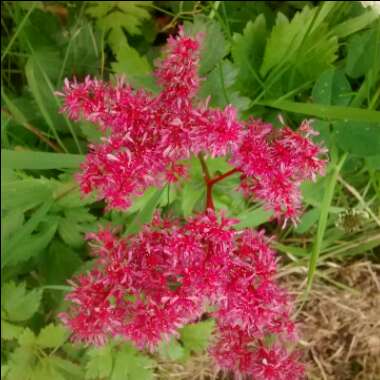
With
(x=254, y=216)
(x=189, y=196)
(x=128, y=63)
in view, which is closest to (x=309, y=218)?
(x=254, y=216)

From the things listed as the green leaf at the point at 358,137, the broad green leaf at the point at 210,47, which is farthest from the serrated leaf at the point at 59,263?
the green leaf at the point at 358,137

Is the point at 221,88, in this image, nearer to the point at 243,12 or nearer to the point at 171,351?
the point at 243,12

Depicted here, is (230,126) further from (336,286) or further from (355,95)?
(336,286)

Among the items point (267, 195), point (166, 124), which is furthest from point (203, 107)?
point (267, 195)

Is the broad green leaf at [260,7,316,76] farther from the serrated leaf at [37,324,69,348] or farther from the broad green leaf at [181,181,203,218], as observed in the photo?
the serrated leaf at [37,324,69,348]

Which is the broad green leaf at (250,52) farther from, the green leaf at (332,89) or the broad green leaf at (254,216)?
the broad green leaf at (254,216)

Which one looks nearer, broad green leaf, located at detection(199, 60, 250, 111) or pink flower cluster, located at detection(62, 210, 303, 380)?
pink flower cluster, located at detection(62, 210, 303, 380)

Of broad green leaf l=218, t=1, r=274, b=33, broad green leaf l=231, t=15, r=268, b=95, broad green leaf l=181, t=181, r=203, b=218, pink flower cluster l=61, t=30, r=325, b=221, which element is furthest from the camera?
broad green leaf l=218, t=1, r=274, b=33

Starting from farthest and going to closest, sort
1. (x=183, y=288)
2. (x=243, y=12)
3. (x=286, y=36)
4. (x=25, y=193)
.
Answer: (x=243, y=12) < (x=286, y=36) < (x=25, y=193) < (x=183, y=288)

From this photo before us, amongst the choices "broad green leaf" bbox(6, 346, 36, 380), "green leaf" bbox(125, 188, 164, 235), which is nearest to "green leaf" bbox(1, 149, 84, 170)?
"green leaf" bbox(125, 188, 164, 235)
